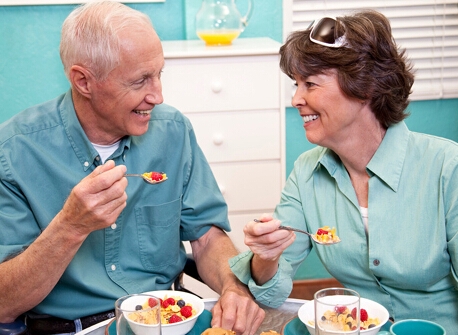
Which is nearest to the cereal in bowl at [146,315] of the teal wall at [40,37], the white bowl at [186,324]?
the white bowl at [186,324]

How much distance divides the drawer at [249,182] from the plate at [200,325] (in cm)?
150

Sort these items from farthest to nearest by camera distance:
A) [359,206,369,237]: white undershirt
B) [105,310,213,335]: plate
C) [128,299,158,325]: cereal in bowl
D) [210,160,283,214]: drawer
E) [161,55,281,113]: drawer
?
[210,160,283,214]: drawer
[161,55,281,113]: drawer
[359,206,369,237]: white undershirt
[105,310,213,335]: plate
[128,299,158,325]: cereal in bowl

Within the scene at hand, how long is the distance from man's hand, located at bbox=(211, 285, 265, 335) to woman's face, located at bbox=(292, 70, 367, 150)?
49 centimetres

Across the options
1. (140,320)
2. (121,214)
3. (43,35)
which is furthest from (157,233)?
(43,35)

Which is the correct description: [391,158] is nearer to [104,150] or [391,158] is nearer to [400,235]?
[400,235]

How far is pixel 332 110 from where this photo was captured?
1.83m

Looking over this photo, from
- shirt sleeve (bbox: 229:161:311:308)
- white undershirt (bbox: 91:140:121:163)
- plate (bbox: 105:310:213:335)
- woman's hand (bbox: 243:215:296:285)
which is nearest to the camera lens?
plate (bbox: 105:310:213:335)

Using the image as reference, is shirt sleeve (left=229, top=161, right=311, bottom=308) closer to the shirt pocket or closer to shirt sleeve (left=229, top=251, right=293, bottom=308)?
shirt sleeve (left=229, top=251, right=293, bottom=308)

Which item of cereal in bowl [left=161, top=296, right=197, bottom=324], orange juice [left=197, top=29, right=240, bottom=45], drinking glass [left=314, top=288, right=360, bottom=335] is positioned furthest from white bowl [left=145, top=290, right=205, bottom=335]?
orange juice [left=197, top=29, right=240, bottom=45]

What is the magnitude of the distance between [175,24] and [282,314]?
207 cm

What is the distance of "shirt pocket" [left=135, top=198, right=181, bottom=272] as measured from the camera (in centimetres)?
196

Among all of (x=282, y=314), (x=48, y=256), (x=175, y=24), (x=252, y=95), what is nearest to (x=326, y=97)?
(x=282, y=314)

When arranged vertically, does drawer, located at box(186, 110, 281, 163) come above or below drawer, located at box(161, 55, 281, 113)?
below

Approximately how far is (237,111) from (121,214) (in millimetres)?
1204
